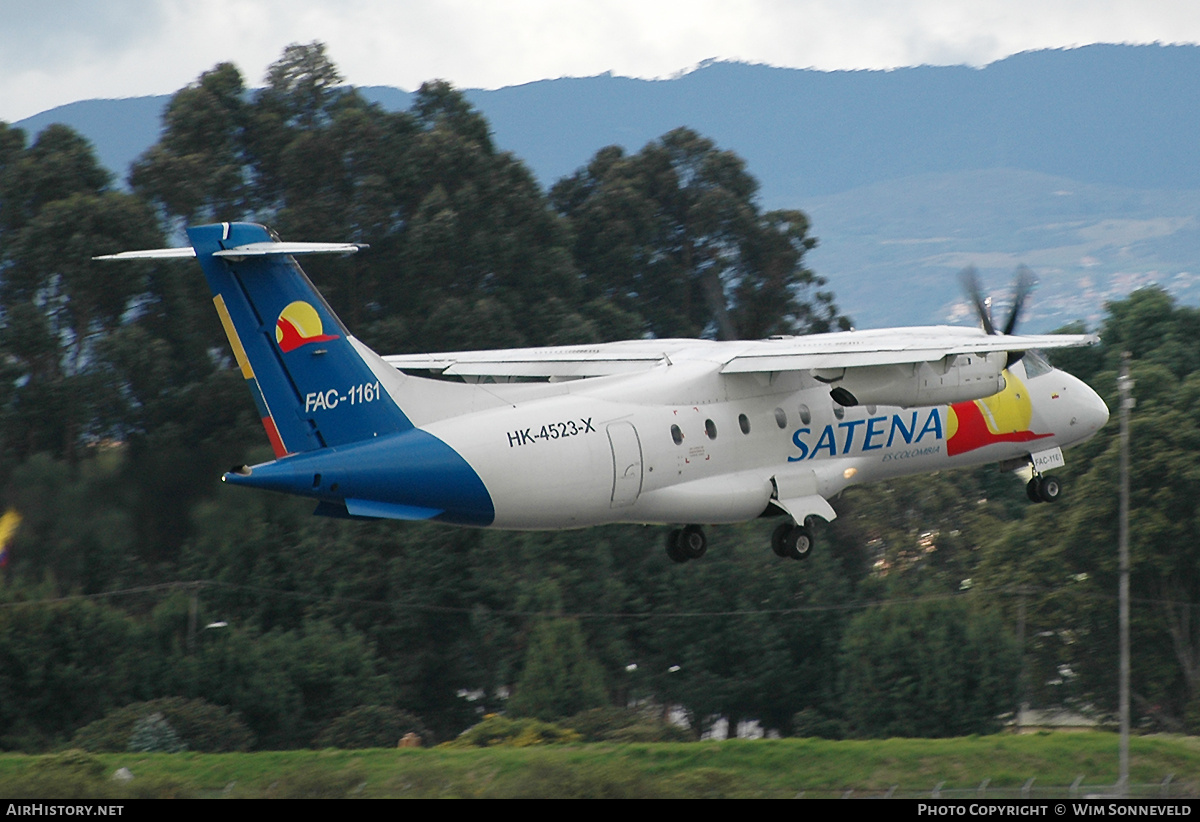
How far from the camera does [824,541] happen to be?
59281 millimetres

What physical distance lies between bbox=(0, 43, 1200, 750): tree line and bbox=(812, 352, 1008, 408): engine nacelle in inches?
552

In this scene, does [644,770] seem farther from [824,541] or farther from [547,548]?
[824,541]

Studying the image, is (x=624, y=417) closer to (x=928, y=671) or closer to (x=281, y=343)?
(x=281, y=343)

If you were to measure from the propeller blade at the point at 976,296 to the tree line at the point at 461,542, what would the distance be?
10971 mm

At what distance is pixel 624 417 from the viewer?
74.6 ft

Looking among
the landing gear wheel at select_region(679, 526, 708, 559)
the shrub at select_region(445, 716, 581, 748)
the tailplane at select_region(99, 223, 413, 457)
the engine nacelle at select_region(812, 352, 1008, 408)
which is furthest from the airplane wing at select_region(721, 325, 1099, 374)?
the shrub at select_region(445, 716, 581, 748)

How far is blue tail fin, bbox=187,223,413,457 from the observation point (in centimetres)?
2056

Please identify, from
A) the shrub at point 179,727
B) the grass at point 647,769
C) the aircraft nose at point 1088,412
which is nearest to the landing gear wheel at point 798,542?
the grass at point 647,769

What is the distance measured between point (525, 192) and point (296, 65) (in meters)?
11.8

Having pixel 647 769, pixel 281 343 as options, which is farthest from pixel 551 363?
pixel 281 343

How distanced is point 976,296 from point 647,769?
35.4ft

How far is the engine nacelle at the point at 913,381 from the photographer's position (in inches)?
967

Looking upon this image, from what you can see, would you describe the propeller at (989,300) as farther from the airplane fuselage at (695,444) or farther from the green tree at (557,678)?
the green tree at (557,678)
